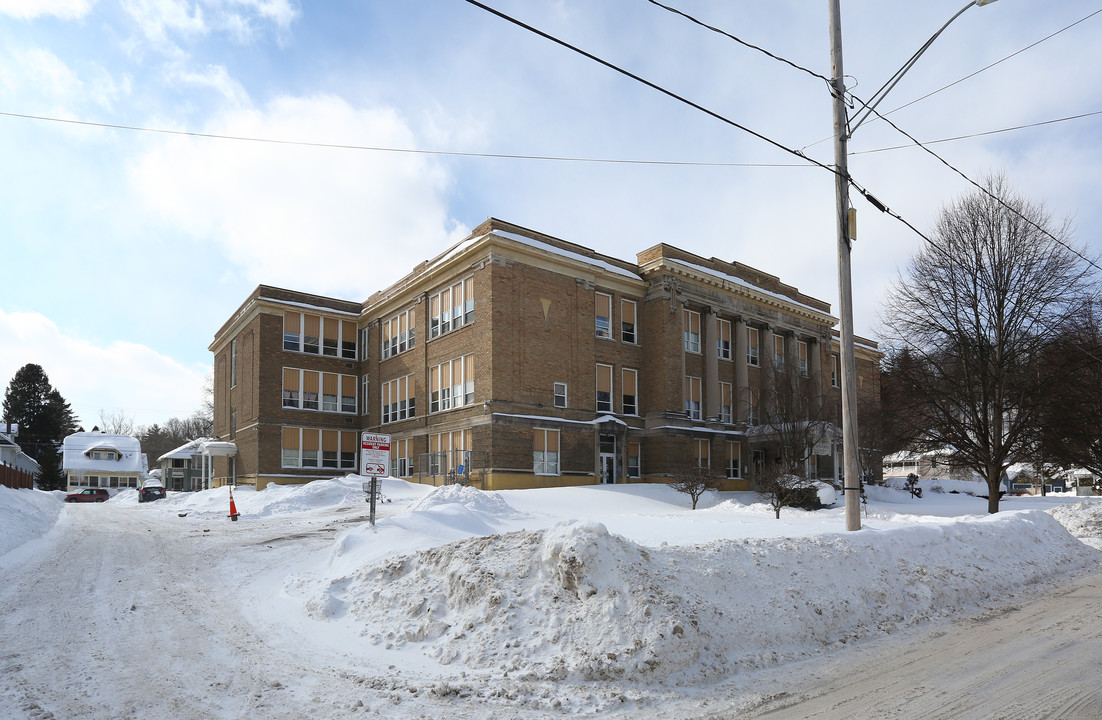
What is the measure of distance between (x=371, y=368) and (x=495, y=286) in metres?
14.4

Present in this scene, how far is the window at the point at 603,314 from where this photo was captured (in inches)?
1447

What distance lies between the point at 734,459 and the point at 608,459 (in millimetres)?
8737

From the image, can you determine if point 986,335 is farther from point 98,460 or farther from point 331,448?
point 98,460

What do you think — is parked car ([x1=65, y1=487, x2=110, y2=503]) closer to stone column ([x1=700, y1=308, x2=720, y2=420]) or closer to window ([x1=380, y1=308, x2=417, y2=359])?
window ([x1=380, y1=308, x2=417, y2=359])

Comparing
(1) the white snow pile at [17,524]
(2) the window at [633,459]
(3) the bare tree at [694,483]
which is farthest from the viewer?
(2) the window at [633,459]

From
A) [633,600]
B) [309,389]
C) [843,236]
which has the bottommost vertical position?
[633,600]

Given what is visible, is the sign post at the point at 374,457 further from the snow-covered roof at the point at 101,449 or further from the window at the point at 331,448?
the snow-covered roof at the point at 101,449

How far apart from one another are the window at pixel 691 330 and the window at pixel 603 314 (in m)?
4.21

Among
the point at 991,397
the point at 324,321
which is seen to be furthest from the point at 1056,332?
the point at 324,321

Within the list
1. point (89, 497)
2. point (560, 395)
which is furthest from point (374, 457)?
point (89, 497)

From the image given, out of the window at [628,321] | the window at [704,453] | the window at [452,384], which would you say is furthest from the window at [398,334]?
the window at [704,453]

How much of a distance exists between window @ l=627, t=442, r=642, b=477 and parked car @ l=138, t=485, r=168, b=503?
29.2m

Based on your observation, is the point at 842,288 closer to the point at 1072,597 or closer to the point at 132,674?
the point at 1072,597

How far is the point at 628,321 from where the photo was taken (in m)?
38.2
